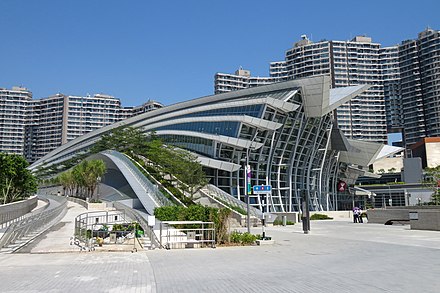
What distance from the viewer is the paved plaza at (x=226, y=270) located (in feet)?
30.0

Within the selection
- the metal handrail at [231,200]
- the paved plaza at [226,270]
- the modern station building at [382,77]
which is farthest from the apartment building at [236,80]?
the paved plaza at [226,270]

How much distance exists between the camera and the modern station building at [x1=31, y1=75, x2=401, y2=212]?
49781 millimetres

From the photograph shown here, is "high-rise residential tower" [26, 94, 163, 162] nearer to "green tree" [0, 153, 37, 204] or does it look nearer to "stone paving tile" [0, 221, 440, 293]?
"green tree" [0, 153, 37, 204]

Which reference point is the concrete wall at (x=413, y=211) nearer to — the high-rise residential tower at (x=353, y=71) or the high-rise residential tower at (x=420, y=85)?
the high-rise residential tower at (x=420, y=85)

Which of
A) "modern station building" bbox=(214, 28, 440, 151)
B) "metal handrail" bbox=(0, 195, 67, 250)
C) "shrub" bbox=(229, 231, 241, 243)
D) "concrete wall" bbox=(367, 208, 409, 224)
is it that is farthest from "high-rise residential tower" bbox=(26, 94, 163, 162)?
"shrub" bbox=(229, 231, 241, 243)

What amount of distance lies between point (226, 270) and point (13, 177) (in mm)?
35789

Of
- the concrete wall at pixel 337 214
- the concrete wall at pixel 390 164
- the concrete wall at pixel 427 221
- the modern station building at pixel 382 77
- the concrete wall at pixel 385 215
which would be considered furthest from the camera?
the modern station building at pixel 382 77

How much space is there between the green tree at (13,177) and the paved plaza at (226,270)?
25433 mm

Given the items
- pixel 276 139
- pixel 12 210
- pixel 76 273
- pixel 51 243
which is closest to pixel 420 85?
pixel 276 139

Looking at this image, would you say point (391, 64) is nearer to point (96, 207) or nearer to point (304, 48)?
point (304, 48)

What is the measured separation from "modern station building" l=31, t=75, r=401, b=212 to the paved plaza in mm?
29099

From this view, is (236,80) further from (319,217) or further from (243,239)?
(243,239)

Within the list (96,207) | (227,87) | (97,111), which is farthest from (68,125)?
(96,207)

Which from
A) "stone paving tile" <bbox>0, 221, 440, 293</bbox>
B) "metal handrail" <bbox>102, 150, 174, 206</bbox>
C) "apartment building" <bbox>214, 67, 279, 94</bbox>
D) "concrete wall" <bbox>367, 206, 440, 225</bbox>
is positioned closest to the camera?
"stone paving tile" <bbox>0, 221, 440, 293</bbox>
